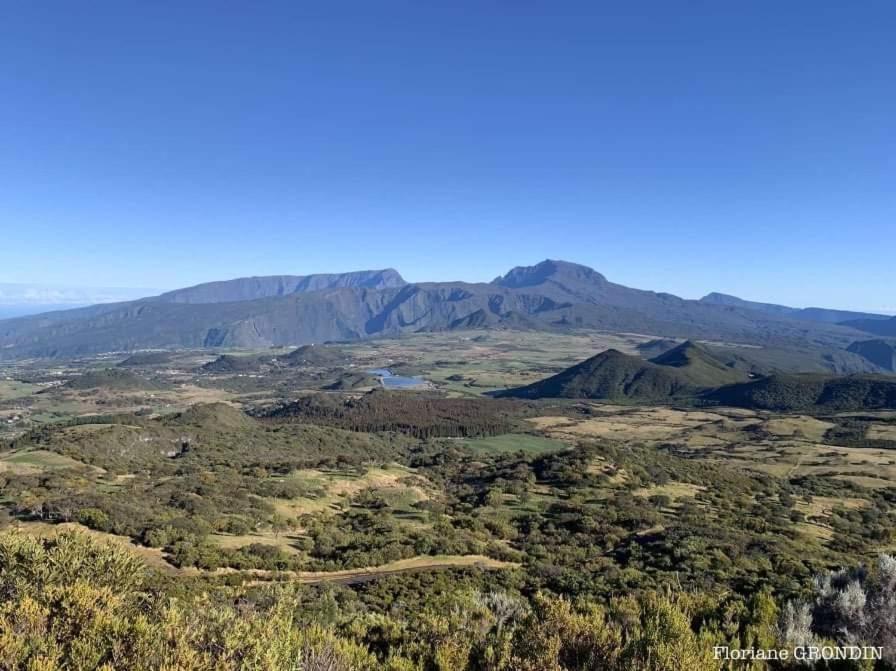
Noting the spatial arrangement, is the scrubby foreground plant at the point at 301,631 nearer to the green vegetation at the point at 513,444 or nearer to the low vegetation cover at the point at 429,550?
the low vegetation cover at the point at 429,550

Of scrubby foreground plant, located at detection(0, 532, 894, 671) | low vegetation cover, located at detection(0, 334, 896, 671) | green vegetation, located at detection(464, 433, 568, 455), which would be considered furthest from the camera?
green vegetation, located at detection(464, 433, 568, 455)

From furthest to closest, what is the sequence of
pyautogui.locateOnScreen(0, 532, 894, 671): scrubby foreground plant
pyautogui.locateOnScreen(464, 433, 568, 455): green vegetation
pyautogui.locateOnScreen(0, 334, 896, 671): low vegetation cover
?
pyautogui.locateOnScreen(464, 433, 568, 455): green vegetation
pyautogui.locateOnScreen(0, 334, 896, 671): low vegetation cover
pyautogui.locateOnScreen(0, 532, 894, 671): scrubby foreground plant

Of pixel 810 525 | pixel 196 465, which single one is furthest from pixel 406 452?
pixel 810 525

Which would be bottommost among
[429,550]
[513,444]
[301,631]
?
[513,444]

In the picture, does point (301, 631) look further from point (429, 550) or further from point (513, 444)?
point (513, 444)

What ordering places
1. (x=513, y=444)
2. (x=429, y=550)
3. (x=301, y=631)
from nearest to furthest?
(x=301, y=631) < (x=429, y=550) < (x=513, y=444)

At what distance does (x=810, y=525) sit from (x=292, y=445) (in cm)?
10666

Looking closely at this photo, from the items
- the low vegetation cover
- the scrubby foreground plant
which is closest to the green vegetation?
the low vegetation cover

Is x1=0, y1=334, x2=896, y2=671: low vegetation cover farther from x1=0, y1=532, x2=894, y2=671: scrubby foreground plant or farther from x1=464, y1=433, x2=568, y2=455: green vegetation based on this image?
x1=464, y1=433, x2=568, y2=455: green vegetation

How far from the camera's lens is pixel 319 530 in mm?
61750

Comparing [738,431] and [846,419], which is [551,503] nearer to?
[738,431]

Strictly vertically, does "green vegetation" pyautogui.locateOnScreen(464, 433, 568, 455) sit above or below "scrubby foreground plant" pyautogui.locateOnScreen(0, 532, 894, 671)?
below

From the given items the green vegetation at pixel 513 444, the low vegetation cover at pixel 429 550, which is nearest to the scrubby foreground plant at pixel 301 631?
the low vegetation cover at pixel 429 550

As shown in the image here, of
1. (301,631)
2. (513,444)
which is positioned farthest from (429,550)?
(513,444)
